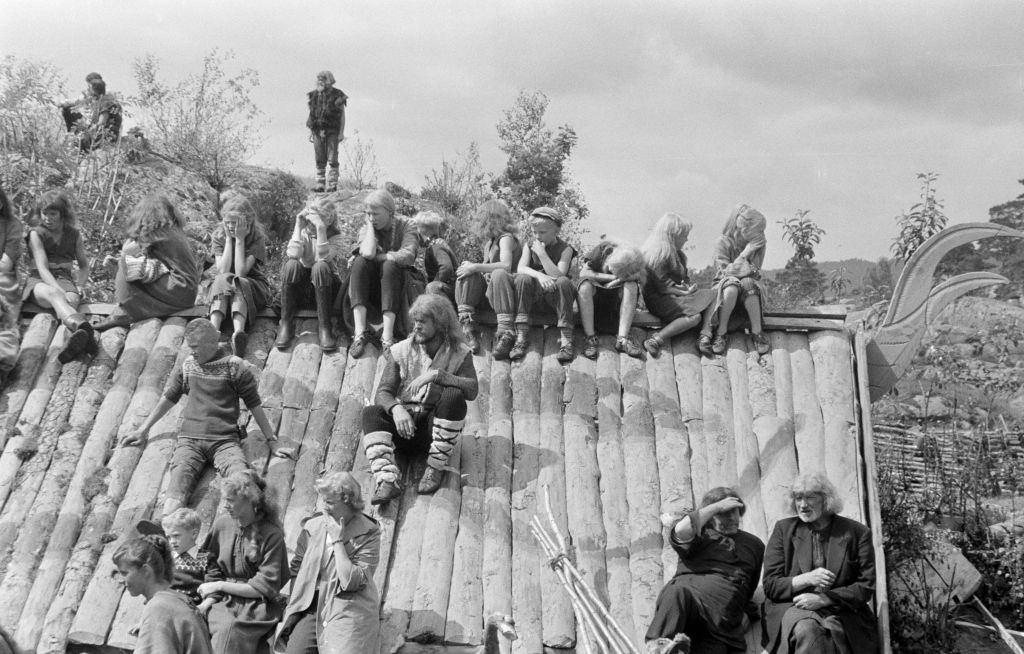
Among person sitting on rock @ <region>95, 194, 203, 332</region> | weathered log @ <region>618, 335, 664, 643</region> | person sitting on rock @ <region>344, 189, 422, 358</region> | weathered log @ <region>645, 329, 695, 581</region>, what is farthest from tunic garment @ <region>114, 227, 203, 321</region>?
weathered log @ <region>645, 329, 695, 581</region>

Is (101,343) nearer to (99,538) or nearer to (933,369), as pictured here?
(99,538)

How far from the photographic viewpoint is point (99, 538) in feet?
19.3

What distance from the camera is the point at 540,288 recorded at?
6938 mm

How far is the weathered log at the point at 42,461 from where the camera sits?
595 centimetres

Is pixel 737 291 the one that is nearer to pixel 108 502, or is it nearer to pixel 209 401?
pixel 209 401

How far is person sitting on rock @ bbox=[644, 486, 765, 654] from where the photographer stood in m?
5.19

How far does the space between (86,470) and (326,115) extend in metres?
9.10

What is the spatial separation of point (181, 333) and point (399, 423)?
6.37 feet

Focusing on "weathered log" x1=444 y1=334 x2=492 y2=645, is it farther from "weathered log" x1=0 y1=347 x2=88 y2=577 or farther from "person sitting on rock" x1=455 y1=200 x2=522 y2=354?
"weathered log" x1=0 y1=347 x2=88 y2=577

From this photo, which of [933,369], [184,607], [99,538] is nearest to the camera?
[184,607]

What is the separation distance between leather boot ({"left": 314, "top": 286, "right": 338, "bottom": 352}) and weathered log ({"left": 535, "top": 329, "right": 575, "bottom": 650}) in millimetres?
1320

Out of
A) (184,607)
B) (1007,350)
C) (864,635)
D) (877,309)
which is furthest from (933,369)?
(184,607)

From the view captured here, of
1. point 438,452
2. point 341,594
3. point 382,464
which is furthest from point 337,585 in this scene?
point 438,452

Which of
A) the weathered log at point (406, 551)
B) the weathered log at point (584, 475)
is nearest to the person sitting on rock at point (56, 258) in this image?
the weathered log at point (406, 551)
